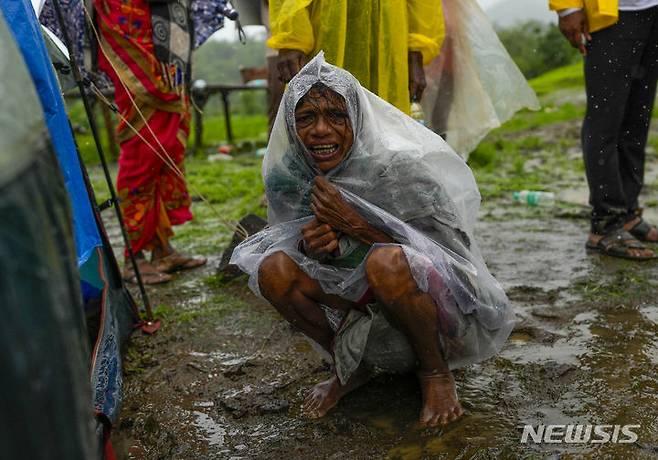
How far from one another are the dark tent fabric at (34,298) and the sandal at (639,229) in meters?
3.53

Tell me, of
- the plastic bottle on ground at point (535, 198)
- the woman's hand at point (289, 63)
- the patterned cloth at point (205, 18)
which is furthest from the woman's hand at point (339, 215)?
the plastic bottle on ground at point (535, 198)

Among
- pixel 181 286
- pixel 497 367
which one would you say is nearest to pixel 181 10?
pixel 181 286

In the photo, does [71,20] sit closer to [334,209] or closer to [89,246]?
[89,246]

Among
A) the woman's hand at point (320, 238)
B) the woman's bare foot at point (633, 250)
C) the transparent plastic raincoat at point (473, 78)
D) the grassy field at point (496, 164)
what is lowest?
the grassy field at point (496, 164)

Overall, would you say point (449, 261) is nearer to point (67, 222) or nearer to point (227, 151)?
point (67, 222)

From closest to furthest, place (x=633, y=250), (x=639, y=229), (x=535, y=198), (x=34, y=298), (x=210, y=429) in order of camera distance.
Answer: (x=34, y=298) → (x=210, y=429) → (x=633, y=250) → (x=639, y=229) → (x=535, y=198)

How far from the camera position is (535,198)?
501cm

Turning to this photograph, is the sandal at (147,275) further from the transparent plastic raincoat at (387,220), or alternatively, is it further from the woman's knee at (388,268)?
the woman's knee at (388,268)

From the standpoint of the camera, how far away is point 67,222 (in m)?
0.98

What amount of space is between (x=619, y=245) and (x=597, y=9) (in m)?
1.24

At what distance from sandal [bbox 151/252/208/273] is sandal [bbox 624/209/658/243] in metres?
2.50

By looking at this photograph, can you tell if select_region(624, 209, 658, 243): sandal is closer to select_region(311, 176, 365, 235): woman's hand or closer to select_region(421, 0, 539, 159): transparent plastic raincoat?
select_region(421, 0, 539, 159): transparent plastic raincoat

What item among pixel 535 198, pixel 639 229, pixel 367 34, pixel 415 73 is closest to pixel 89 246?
pixel 367 34

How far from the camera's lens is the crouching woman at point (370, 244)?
6.66 ft
